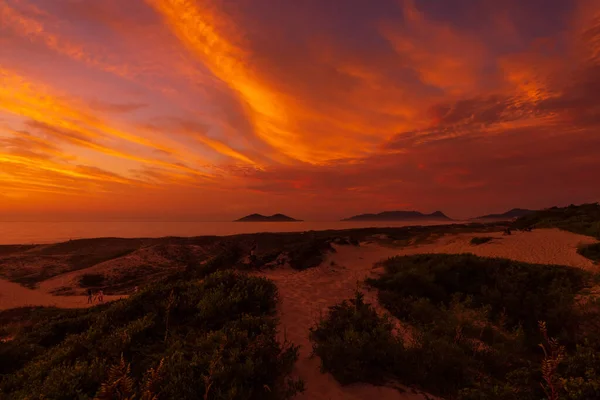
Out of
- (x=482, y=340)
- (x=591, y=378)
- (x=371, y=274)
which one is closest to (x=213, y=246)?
(x=371, y=274)

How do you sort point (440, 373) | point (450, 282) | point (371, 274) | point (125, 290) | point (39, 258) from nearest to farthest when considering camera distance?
point (440, 373) → point (450, 282) → point (371, 274) → point (125, 290) → point (39, 258)

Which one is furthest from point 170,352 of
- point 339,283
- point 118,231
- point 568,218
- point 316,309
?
point 118,231

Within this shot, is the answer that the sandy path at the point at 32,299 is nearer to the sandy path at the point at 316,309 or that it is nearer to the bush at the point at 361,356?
the sandy path at the point at 316,309

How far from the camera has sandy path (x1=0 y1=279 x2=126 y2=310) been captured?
20928 mm

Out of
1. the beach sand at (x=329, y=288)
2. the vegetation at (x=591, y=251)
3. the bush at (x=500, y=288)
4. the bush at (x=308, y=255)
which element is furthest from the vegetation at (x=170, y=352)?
the vegetation at (x=591, y=251)

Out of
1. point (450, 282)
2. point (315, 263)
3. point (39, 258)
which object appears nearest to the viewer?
point (450, 282)

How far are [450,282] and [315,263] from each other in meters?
9.51

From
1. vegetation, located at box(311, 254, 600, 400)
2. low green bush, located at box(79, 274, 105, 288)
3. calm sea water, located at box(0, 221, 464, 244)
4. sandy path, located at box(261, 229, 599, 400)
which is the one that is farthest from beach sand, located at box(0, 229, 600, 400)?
calm sea water, located at box(0, 221, 464, 244)

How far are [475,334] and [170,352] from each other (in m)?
9.26

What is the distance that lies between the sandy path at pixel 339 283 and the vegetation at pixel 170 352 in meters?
0.58

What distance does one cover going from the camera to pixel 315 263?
21.5 metres

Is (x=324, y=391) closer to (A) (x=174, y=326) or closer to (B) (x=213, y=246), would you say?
(A) (x=174, y=326)

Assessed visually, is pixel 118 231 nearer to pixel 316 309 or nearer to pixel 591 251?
pixel 316 309

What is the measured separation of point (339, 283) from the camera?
1548 centimetres
